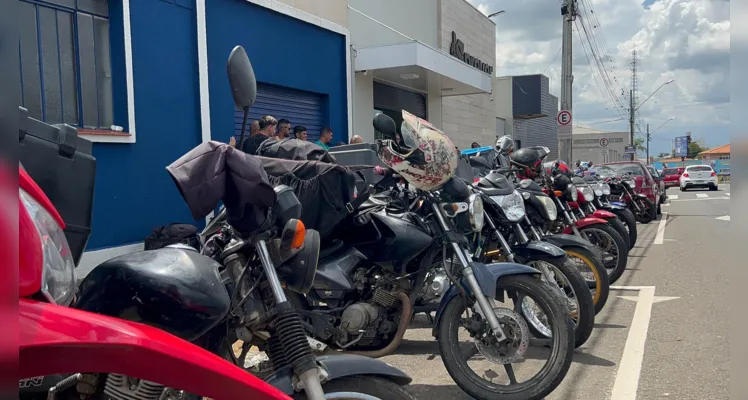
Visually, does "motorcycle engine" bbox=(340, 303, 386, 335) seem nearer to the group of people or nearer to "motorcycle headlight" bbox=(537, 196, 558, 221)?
the group of people

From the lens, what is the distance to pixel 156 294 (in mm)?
1740

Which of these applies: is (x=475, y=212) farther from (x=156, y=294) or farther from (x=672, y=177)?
(x=672, y=177)

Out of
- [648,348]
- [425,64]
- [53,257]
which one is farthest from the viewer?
[425,64]

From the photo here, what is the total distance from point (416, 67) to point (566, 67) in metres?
8.17

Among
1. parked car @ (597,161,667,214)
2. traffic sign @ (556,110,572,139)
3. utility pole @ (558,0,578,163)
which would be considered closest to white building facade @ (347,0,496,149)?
traffic sign @ (556,110,572,139)

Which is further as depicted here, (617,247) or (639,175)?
(639,175)

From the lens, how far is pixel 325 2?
11312 mm

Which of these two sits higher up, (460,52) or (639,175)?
(460,52)

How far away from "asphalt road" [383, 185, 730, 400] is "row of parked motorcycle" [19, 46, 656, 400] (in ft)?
1.32

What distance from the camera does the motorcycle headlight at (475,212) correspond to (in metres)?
3.50

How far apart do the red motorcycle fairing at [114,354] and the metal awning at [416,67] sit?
10.6 meters

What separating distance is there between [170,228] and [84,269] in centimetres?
195

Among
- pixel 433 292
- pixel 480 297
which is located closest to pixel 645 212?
pixel 433 292

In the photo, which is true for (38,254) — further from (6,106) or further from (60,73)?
(60,73)
